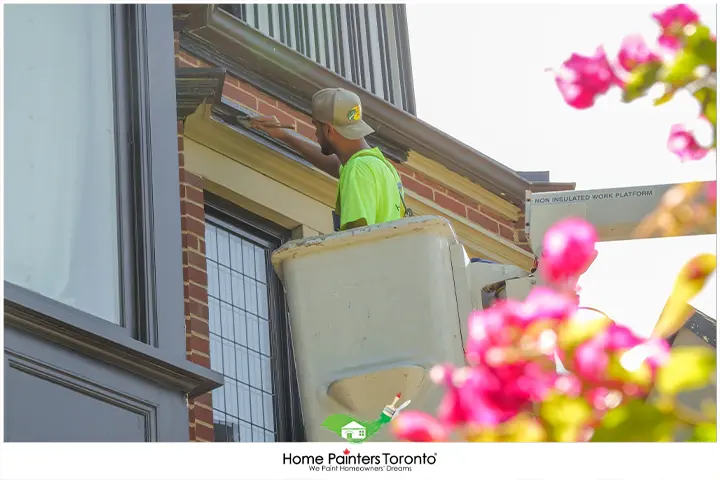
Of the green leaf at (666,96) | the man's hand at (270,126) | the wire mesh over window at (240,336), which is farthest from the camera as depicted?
the man's hand at (270,126)

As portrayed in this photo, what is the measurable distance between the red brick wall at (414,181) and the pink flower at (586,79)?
450 centimetres

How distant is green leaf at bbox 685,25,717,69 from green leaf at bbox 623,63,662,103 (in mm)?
53

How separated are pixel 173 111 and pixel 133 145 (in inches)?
10.7

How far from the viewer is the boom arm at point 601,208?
5.39 metres

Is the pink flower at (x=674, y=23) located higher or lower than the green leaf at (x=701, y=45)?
higher

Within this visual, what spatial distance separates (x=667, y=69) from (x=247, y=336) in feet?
15.3

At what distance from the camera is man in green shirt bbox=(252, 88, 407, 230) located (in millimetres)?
5621

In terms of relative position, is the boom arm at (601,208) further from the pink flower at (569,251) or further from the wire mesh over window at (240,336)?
A: the pink flower at (569,251)

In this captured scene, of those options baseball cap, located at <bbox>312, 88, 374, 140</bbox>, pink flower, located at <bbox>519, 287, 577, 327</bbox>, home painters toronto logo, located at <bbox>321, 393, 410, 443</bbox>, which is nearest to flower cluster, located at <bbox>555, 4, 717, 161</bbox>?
pink flower, located at <bbox>519, 287, 577, 327</bbox>

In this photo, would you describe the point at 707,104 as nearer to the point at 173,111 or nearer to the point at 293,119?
the point at 173,111
